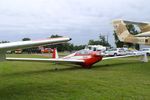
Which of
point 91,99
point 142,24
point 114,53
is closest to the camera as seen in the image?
point 91,99

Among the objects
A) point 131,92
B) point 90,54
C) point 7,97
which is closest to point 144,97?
point 131,92

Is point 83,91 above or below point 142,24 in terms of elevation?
below

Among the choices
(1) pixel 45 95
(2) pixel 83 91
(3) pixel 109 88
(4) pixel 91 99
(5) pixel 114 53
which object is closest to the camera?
→ (4) pixel 91 99

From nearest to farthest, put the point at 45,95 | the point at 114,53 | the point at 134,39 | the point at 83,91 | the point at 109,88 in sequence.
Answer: the point at 45,95 < the point at 83,91 < the point at 109,88 < the point at 134,39 < the point at 114,53

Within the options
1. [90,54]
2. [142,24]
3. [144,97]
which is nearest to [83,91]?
[144,97]

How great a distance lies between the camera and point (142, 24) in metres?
30.4

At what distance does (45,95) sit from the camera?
28.0ft

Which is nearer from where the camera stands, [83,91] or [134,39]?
[83,91]

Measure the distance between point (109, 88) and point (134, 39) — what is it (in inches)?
1147

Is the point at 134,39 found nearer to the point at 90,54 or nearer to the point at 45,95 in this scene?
the point at 90,54

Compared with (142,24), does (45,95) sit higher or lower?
lower

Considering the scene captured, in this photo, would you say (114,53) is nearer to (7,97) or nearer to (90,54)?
(90,54)

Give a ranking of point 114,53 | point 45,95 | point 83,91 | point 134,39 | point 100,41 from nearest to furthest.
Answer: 1. point 45,95
2. point 83,91
3. point 134,39
4. point 114,53
5. point 100,41

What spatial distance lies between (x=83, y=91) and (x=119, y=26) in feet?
103
